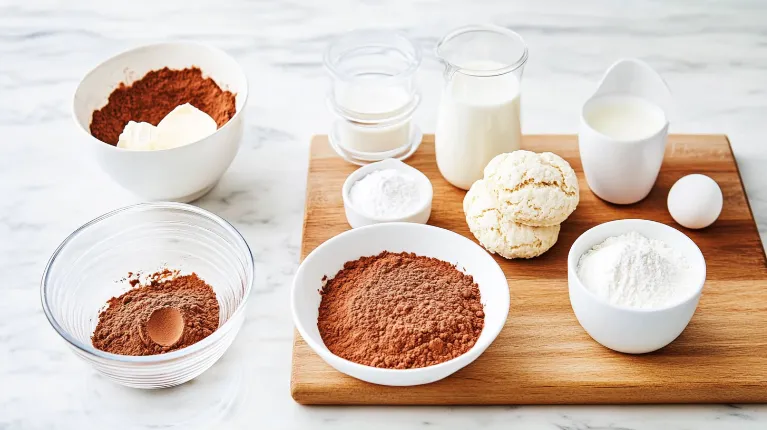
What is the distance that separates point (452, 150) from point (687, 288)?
598 mm

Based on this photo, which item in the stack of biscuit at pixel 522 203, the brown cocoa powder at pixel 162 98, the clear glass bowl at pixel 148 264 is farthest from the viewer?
the brown cocoa powder at pixel 162 98

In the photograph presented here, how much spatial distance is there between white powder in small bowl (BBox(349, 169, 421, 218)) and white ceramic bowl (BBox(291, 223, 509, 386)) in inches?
3.8

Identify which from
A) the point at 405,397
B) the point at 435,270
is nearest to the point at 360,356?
the point at 405,397

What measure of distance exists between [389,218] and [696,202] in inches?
24.9

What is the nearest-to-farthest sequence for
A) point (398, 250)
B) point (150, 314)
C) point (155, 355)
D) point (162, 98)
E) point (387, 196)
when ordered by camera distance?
1. point (155, 355)
2. point (150, 314)
3. point (398, 250)
4. point (387, 196)
5. point (162, 98)

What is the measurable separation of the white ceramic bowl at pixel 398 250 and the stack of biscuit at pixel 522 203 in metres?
0.10

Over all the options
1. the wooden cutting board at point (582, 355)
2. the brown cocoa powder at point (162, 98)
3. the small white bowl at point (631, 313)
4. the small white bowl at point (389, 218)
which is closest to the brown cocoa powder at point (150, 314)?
the wooden cutting board at point (582, 355)

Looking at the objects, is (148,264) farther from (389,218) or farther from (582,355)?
(582,355)

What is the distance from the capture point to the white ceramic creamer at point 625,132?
177 centimetres

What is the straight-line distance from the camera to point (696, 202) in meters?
1.76

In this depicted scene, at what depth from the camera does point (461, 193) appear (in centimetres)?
192

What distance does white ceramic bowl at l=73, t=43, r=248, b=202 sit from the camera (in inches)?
69.5

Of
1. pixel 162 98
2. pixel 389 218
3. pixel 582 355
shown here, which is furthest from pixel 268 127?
pixel 582 355

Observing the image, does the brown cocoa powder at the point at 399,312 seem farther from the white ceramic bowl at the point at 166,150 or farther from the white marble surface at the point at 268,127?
the white ceramic bowl at the point at 166,150
